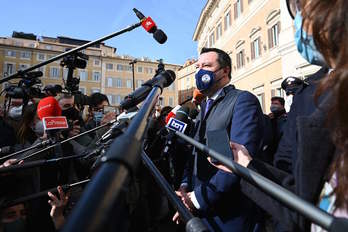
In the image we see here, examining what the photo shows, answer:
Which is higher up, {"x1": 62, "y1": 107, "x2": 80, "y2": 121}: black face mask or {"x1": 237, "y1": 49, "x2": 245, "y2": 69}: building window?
{"x1": 237, "y1": 49, "x2": 245, "y2": 69}: building window

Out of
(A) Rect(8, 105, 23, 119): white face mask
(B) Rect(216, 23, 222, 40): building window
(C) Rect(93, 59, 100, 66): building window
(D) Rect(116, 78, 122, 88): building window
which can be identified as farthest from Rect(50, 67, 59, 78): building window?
(A) Rect(8, 105, 23, 119): white face mask

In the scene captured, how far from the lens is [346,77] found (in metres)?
0.60

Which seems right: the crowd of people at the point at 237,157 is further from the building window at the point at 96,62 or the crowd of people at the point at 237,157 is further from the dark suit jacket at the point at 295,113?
the building window at the point at 96,62

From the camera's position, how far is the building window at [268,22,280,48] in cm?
1385

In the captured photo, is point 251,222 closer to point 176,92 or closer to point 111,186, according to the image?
point 111,186

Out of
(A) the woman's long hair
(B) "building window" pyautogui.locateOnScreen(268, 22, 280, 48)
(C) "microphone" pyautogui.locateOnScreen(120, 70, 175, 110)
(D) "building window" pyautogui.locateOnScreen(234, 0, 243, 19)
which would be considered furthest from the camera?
(D) "building window" pyautogui.locateOnScreen(234, 0, 243, 19)

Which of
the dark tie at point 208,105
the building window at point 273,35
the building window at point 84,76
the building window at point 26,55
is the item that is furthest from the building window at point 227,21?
the building window at point 26,55

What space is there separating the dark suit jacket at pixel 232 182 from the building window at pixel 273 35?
13900 mm

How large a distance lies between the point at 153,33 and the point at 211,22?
81.3 feet

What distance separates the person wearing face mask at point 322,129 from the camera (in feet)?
2.14

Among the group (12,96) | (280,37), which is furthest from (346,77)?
(280,37)

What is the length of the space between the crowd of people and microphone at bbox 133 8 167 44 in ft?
2.45

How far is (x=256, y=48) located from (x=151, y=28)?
15.2m

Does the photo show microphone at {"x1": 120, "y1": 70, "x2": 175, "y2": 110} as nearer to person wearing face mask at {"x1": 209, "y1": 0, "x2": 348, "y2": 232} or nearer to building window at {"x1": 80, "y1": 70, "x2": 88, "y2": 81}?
person wearing face mask at {"x1": 209, "y1": 0, "x2": 348, "y2": 232}
